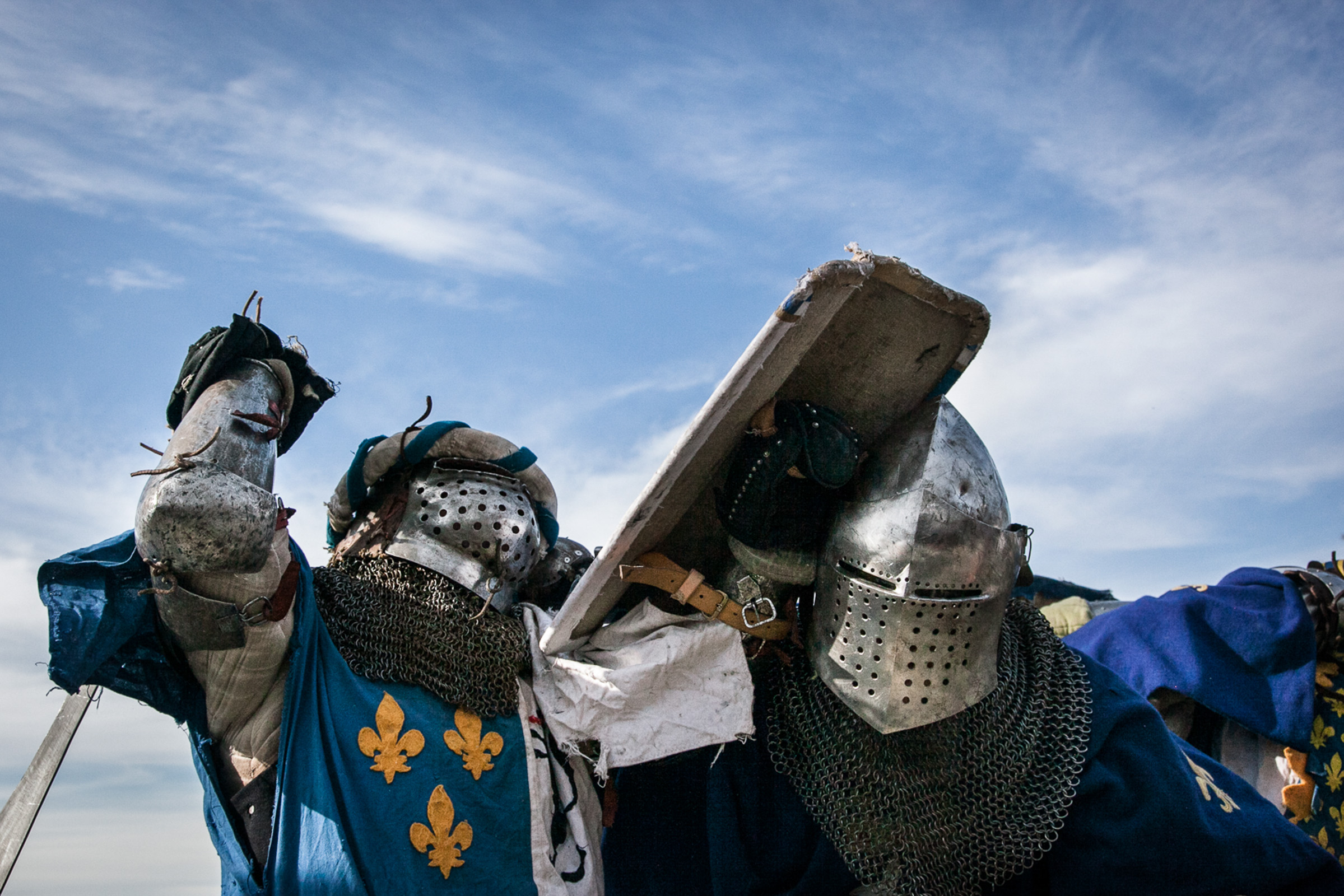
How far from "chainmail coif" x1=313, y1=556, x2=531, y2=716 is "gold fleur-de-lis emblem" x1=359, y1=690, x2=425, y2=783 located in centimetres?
14

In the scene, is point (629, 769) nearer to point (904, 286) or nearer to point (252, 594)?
point (252, 594)

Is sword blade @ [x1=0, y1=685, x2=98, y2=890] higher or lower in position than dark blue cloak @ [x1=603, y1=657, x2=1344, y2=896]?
higher

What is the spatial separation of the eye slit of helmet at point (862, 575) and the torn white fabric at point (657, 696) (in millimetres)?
425

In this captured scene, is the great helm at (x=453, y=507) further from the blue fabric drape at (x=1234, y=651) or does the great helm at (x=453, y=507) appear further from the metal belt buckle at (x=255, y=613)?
the blue fabric drape at (x=1234, y=651)

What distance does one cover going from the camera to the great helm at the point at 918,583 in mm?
3352

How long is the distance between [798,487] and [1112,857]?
1512mm

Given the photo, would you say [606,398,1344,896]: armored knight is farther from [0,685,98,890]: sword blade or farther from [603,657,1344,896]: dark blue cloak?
[0,685,98,890]: sword blade

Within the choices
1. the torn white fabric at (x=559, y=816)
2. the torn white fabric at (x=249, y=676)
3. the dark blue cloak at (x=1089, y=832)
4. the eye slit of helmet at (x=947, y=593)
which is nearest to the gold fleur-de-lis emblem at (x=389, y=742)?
the torn white fabric at (x=249, y=676)

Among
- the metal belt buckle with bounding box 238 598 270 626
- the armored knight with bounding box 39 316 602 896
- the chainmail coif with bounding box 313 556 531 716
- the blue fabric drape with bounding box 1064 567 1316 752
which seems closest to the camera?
the armored knight with bounding box 39 316 602 896

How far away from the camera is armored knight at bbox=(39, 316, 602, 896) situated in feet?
10.5

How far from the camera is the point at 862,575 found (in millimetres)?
3467

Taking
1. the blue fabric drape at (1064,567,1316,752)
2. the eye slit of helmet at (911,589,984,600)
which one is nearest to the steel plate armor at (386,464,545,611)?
the eye slit of helmet at (911,589,984,600)

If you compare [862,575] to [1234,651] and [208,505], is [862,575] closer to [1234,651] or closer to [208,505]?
[208,505]

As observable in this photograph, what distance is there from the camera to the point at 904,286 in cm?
327
